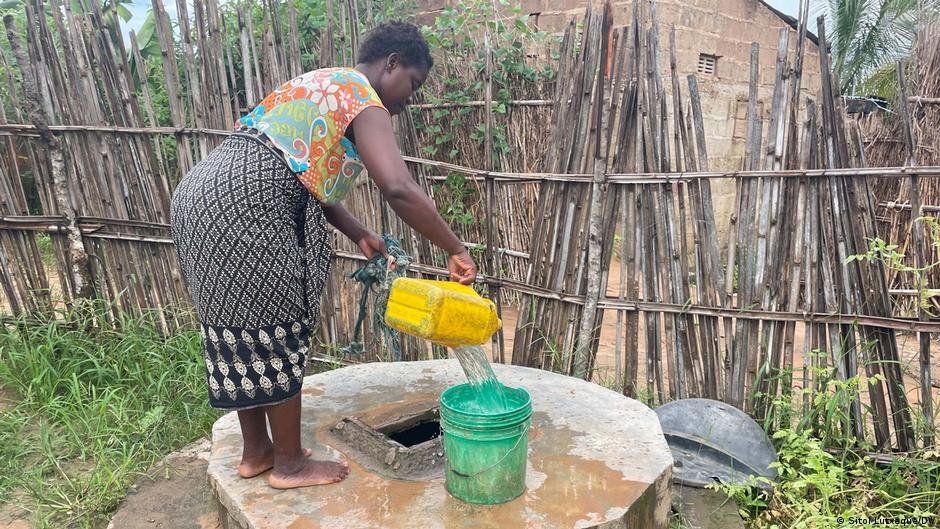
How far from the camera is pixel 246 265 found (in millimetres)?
1778

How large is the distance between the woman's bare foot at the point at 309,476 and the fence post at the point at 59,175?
2.71 metres

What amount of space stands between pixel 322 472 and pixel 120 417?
167 centimetres

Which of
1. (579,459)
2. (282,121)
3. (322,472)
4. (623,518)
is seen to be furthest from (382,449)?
(282,121)

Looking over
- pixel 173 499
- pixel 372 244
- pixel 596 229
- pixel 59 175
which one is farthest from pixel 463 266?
pixel 59 175

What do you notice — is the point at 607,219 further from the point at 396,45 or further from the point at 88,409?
the point at 88,409

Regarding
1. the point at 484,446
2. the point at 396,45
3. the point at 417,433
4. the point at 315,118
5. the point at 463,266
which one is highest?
the point at 396,45

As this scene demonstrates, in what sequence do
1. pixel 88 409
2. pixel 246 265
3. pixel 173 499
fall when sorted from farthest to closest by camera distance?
pixel 88 409 < pixel 173 499 < pixel 246 265

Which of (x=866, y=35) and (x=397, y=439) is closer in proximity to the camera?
(x=397, y=439)

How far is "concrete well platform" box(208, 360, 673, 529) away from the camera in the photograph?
175 centimetres

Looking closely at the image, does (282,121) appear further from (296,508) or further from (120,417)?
(120,417)

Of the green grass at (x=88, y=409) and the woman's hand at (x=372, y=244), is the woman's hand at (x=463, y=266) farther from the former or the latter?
the green grass at (x=88, y=409)

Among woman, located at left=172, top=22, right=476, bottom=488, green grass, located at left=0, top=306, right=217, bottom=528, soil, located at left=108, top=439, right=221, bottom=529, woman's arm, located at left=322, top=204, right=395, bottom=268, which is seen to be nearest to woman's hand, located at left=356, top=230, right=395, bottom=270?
woman's arm, located at left=322, top=204, right=395, bottom=268

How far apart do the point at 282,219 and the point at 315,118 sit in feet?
0.99

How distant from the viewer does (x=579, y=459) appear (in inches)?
81.4
